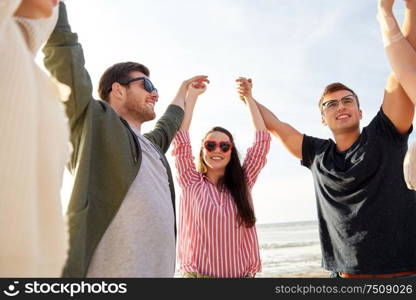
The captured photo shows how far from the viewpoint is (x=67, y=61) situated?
2.54m

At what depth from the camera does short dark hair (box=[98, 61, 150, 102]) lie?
3967mm

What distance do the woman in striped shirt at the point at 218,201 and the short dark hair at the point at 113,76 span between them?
3.65ft

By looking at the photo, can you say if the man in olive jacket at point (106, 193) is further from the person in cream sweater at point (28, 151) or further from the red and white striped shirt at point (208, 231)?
the red and white striped shirt at point (208, 231)

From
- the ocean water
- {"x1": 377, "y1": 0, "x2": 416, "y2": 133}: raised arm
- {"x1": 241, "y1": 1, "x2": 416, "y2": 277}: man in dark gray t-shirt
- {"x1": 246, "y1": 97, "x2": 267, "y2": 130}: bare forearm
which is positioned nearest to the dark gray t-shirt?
{"x1": 241, "y1": 1, "x2": 416, "y2": 277}: man in dark gray t-shirt

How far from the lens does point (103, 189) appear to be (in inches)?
108

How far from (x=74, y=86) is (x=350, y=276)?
2.77 m

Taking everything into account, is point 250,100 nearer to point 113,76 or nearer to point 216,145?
point 216,145

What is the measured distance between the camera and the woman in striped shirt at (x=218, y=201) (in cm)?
417

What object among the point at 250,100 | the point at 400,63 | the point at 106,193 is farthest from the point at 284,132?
the point at 106,193

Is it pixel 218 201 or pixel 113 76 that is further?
pixel 218 201

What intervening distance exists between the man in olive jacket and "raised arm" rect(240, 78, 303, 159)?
1.92 m

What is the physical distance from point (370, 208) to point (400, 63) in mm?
1257

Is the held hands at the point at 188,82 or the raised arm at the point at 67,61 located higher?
the held hands at the point at 188,82

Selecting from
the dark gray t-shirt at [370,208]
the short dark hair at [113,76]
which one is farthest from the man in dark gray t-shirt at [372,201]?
the short dark hair at [113,76]
